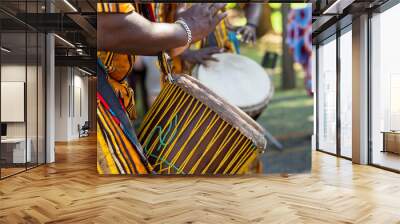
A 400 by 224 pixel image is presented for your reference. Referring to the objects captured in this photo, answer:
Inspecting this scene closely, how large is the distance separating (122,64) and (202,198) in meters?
2.56

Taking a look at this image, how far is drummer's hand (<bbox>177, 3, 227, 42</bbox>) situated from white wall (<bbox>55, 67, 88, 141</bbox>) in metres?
10.6

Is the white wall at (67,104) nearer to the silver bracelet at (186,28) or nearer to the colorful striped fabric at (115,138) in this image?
the colorful striped fabric at (115,138)

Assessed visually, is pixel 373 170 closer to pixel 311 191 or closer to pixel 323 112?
pixel 311 191

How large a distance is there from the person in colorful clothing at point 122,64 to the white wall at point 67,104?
10127mm

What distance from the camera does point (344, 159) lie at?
9023mm

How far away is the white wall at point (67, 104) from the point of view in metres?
15.8

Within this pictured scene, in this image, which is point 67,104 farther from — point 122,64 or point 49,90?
point 122,64

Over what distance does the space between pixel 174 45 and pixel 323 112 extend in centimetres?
563

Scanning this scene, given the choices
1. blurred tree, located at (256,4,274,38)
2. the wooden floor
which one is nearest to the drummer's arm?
blurred tree, located at (256,4,274,38)

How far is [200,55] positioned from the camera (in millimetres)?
6406

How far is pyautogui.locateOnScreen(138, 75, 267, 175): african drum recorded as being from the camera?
20.5ft

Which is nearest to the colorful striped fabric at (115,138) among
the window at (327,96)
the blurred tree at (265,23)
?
the blurred tree at (265,23)

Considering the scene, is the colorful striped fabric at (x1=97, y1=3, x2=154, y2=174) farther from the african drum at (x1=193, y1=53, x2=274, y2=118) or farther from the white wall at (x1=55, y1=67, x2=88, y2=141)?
the white wall at (x1=55, y1=67, x2=88, y2=141)

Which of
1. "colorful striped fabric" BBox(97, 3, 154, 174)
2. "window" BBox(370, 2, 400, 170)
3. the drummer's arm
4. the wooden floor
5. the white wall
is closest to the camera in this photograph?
the wooden floor
